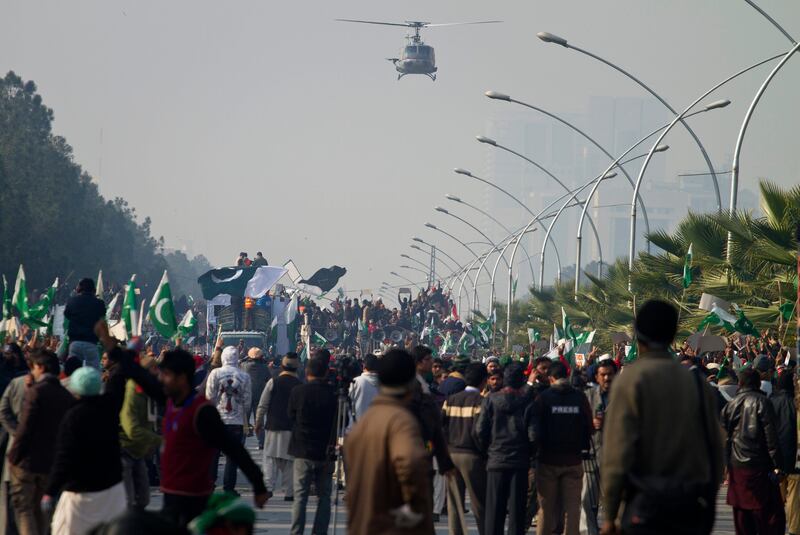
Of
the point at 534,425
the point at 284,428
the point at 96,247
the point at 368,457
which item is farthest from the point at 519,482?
the point at 96,247

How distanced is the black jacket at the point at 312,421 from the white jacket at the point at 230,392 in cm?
323

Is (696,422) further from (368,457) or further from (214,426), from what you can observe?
(214,426)

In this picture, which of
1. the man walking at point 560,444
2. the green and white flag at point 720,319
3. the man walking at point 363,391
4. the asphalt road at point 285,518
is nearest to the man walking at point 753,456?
the man walking at point 560,444

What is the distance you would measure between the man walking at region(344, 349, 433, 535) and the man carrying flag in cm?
714

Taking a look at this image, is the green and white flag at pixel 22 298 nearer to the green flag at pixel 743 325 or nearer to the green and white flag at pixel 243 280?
the green flag at pixel 743 325

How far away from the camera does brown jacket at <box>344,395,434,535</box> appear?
664 cm

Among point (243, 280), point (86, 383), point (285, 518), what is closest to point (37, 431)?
point (86, 383)

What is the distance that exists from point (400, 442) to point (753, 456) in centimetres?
627

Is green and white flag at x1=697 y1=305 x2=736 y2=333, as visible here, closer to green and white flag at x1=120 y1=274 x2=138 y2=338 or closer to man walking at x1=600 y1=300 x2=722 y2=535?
green and white flag at x1=120 y1=274 x2=138 y2=338

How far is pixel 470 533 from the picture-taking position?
14492mm

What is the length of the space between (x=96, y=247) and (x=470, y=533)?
273 feet

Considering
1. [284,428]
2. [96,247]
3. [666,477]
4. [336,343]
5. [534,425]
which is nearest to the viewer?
[666,477]

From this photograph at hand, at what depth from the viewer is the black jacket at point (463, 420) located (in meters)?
13.0

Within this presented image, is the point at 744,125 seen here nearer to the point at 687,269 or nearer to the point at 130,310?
the point at 687,269
